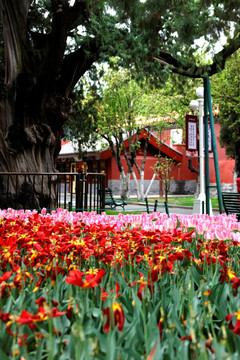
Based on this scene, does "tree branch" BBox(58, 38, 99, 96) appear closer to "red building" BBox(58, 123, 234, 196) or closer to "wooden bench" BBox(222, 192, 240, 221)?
"wooden bench" BBox(222, 192, 240, 221)

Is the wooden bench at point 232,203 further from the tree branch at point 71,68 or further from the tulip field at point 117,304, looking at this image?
the tree branch at point 71,68

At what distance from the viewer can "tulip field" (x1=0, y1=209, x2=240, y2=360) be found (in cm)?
144

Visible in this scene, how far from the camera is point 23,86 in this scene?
11.2 metres

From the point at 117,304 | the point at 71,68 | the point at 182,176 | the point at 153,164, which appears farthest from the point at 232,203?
the point at 182,176

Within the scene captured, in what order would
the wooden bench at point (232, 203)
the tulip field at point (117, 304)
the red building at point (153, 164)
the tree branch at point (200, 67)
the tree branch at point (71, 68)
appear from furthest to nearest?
the red building at point (153, 164) < the tree branch at point (71, 68) < the tree branch at point (200, 67) < the wooden bench at point (232, 203) < the tulip field at point (117, 304)

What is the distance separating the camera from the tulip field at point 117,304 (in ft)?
4.74

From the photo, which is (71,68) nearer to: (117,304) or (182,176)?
(117,304)

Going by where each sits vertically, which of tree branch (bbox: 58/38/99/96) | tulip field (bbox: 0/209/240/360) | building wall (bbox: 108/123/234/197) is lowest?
tulip field (bbox: 0/209/240/360)

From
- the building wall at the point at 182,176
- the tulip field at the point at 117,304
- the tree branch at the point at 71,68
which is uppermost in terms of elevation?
the tree branch at the point at 71,68

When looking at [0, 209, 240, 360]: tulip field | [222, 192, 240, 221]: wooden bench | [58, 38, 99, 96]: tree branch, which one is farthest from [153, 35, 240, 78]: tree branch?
[0, 209, 240, 360]: tulip field

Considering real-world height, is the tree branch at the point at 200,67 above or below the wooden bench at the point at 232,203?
above

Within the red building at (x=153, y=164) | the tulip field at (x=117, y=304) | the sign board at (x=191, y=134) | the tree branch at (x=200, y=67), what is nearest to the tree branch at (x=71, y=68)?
the tree branch at (x=200, y=67)

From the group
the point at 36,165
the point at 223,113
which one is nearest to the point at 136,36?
the point at 36,165

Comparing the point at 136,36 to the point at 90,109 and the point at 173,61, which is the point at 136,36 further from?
the point at 90,109
